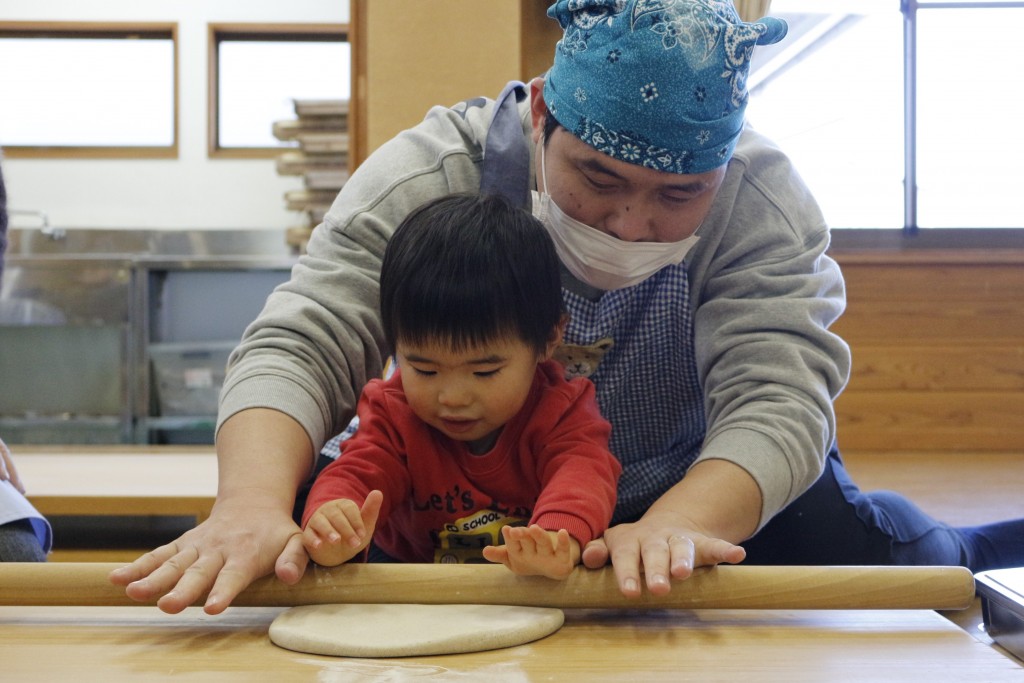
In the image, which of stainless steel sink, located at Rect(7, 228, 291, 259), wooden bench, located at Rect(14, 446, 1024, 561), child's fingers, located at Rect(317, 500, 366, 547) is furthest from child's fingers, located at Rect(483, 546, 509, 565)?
stainless steel sink, located at Rect(7, 228, 291, 259)

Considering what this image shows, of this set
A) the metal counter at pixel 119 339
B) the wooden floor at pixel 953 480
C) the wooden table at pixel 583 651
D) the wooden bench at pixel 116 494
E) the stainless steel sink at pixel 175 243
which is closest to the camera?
the wooden table at pixel 583 651

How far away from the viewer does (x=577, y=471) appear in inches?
36.9

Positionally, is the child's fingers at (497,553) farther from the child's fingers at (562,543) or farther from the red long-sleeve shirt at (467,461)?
the red long-sleeve shirt at (467,461)

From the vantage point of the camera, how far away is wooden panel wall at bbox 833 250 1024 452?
3385 millimetres

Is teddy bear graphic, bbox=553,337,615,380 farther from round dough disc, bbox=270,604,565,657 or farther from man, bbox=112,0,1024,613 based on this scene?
round dough disc, bbox=270,604,565,657

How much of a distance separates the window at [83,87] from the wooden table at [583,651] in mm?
4253

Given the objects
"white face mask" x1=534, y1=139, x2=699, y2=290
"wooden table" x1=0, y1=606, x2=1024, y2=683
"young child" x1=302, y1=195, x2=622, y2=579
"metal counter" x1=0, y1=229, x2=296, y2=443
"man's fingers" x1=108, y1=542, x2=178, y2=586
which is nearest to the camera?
"wooden table" x1=0, y1=606, x2=1024, y2=683

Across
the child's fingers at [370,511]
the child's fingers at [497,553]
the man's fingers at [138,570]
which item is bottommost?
the man's fingers at [138,570]

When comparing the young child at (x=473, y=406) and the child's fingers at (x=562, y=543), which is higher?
the young child at (x=473, y=406)

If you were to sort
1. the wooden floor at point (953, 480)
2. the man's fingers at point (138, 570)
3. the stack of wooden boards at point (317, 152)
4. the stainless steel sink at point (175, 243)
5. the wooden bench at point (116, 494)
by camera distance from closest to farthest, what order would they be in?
the man's fingers at point (138, 570) → the wooden bench at point (116, 494) → the wooden floor at point (953, 480) → the stack of wooden boards at point (317, 152) → the stainless steel sink at point (175, 243)

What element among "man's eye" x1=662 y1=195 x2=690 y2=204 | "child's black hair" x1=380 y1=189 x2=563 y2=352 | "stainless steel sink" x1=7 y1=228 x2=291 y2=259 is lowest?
"child's black hair" x1=380 y1=189 x2=563 y2=352

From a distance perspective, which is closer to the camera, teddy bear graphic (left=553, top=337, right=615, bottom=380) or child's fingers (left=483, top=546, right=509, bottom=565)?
child's fingers (left=483, top=546, right=509, bottom=565)

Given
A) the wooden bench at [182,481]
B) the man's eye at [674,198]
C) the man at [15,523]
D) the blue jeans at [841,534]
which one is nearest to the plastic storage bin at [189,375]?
the wooden bench at [182,481]

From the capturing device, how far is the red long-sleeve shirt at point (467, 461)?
991mm
